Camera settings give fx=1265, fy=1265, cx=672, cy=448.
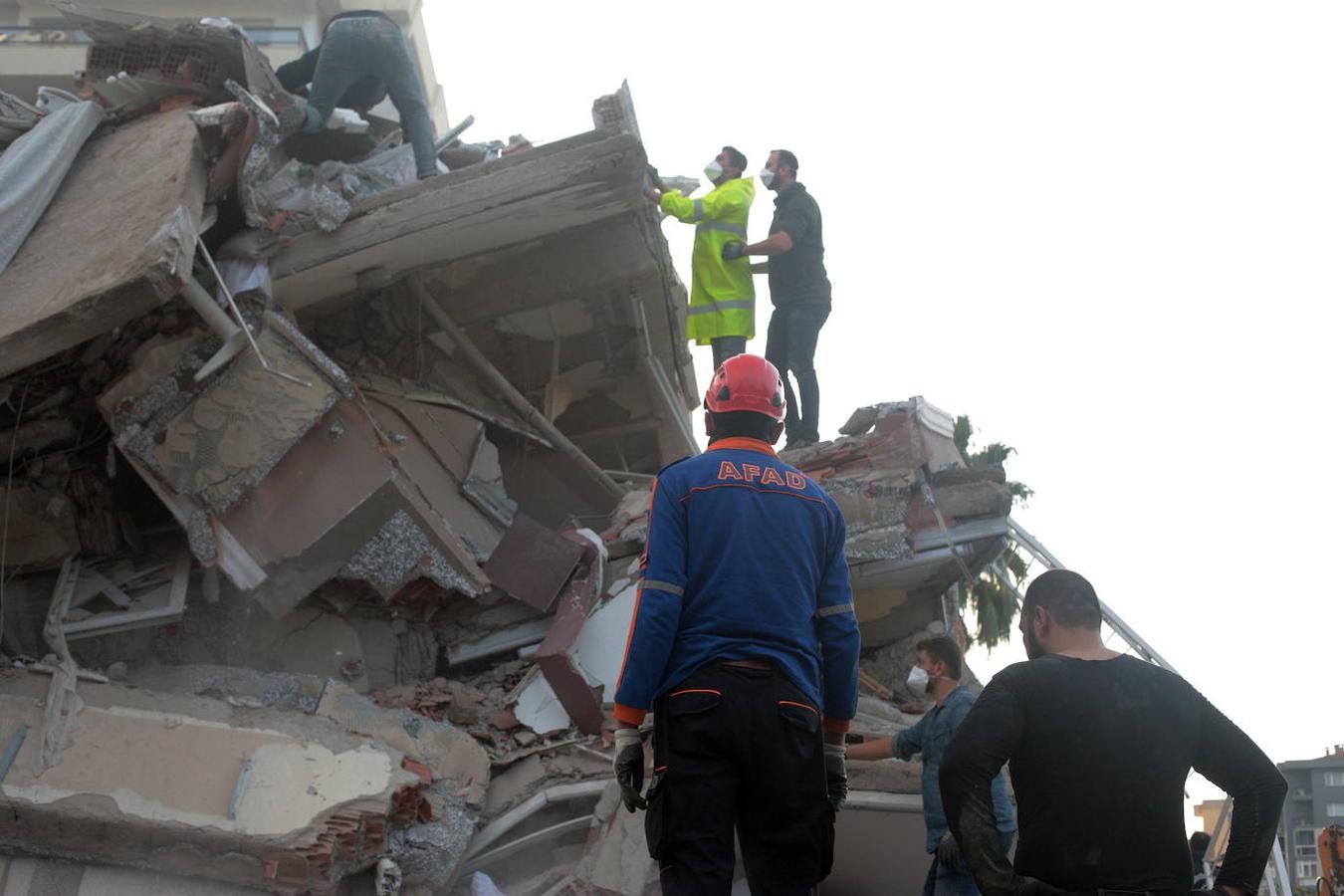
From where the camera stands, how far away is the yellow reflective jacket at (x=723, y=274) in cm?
775

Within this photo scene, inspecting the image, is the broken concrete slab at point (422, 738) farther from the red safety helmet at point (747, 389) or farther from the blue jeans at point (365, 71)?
the blue jeans at point (365, 71)

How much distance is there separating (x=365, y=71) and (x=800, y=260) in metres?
2.84

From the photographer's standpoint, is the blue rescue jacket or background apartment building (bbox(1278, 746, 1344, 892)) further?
background apartment building (bbox(1278, 746, 1344, 892))

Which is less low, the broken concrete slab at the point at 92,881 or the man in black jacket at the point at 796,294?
the man in black jacket at the point at 796,294

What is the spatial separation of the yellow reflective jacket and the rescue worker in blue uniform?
4.44 m

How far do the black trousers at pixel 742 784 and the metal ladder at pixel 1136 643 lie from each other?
1.66m

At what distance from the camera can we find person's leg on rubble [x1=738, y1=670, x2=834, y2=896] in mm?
2994

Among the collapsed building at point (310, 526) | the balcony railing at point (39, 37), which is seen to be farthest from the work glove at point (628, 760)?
the balcony railing at point (39, 37)

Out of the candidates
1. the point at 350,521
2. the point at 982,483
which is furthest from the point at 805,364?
the point at 350,521

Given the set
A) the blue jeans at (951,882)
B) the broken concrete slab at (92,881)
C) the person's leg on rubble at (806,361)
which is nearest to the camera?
the blue jeans at (951,882)

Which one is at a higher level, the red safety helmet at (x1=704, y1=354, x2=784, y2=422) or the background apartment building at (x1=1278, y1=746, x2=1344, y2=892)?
the red safety helmet at (x1=704, y1=354, x2=784, y2=422)

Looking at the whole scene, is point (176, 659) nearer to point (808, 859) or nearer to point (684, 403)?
point (808, 859)

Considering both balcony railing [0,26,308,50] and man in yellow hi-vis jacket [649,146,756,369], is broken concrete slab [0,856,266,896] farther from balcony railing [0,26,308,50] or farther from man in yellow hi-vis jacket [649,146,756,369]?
balcony railing [0,26,308,50]

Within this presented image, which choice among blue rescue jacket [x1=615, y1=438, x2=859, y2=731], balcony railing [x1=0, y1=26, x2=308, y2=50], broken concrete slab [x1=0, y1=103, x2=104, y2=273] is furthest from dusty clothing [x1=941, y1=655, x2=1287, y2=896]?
balcony railing [x1=0, y1=26, x2=308, y2=50]
